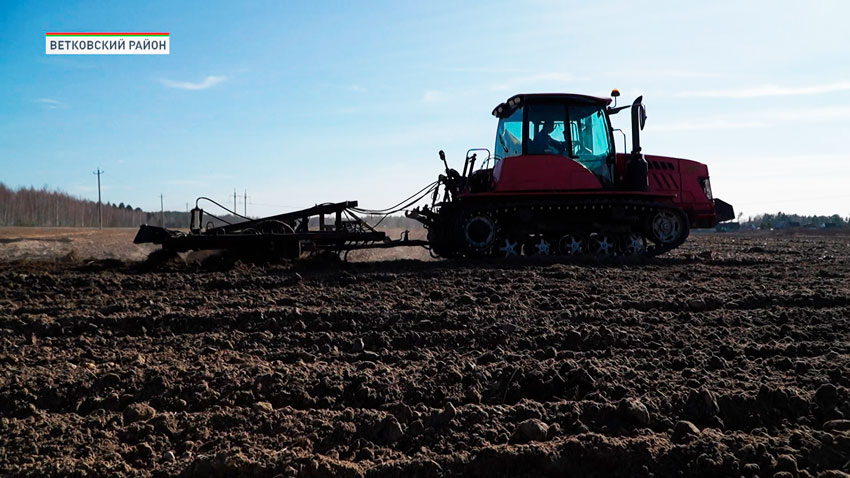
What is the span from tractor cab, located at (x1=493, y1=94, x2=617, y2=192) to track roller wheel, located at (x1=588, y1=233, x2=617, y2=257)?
2.94ft

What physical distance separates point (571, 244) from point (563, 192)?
1.06 metres

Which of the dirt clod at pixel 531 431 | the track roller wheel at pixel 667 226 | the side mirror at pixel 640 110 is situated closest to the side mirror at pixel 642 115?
the side mirror at pixel 640 110

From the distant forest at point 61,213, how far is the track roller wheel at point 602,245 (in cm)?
6494

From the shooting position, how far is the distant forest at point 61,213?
242 feet

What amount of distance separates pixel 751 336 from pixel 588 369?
1.97m

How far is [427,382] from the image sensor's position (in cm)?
405

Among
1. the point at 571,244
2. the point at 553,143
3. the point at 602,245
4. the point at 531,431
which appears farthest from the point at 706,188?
the point at 531,431

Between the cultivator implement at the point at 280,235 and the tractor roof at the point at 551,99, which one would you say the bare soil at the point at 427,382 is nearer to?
the cultivator implement at the point at 280,235

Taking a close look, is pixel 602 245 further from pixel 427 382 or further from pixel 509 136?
pixel 427 382

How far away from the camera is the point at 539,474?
307cm

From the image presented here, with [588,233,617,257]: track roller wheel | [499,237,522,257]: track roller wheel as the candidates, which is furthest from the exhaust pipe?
[499,237,522,257]: track roller wheel

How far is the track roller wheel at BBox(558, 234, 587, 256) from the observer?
11.5 meters

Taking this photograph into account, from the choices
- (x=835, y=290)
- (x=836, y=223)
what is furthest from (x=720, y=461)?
(x=836, y=223)

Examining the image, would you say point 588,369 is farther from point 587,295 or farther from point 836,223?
point 836,223
